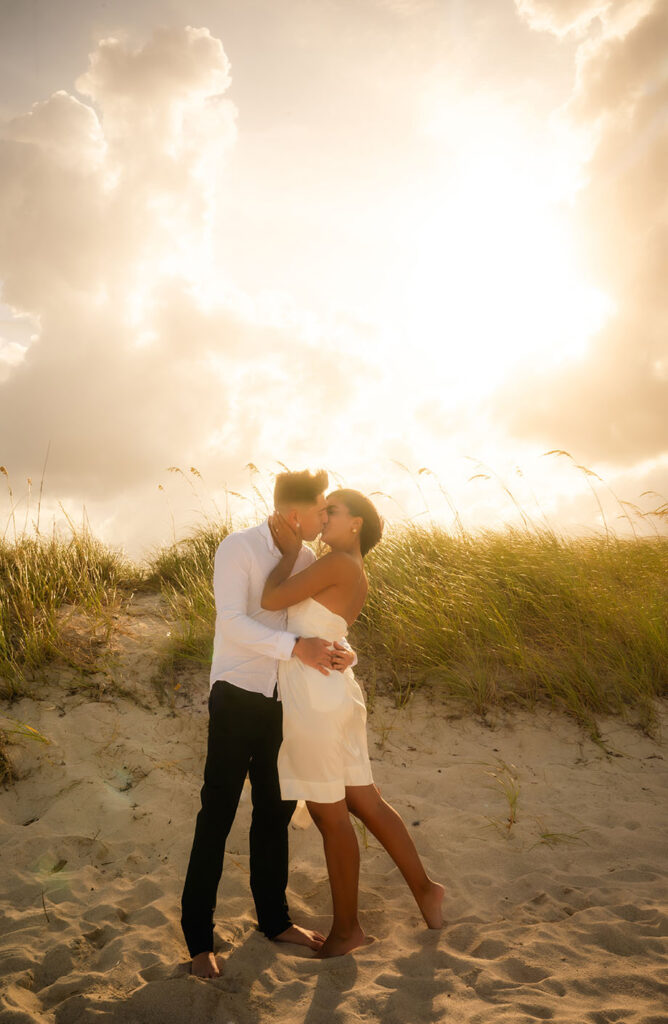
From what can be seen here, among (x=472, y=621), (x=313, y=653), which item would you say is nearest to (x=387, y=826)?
(x=313, y=653)

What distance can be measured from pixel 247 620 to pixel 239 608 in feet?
0.34

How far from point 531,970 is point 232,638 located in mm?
2224

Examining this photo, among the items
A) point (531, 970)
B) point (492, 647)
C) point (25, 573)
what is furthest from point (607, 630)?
point (25, 573)

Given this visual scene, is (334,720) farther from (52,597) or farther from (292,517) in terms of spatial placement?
(52,597)

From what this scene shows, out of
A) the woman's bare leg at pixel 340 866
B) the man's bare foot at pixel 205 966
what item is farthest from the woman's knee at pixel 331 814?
the man's bare foot at pixel 205 966

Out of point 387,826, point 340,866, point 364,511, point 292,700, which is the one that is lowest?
point 340,866

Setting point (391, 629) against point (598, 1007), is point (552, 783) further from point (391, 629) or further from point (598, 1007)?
point (598, 1007)

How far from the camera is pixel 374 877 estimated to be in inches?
174

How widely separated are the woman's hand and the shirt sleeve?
17 cm

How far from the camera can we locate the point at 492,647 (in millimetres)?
6750

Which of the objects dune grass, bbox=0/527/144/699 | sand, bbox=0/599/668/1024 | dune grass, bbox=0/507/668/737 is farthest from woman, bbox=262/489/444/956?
dune grass, bbox=0/527/144/699

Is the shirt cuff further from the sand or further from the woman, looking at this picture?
the sand

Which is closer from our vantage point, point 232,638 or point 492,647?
point 232,638

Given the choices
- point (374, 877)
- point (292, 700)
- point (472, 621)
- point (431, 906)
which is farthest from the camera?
point (472, 621)
